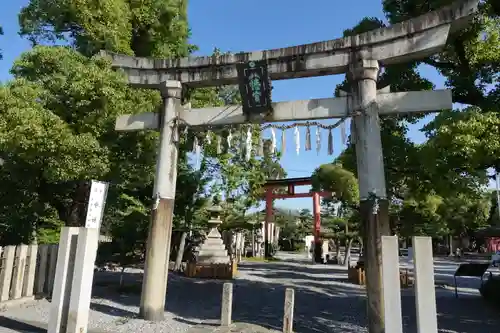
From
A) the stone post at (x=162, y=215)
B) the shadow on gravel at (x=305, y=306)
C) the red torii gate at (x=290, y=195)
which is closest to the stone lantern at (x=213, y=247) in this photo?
the shadow on gravel at (x=305, y=306)

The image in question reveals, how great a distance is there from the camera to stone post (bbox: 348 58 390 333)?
7582mm

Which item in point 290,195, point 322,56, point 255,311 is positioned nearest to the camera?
point 322,56

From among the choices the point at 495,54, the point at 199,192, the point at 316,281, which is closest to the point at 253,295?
the point at 316,281

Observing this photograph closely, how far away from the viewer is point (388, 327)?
614 cm

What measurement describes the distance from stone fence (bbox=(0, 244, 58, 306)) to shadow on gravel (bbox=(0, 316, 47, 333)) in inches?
53.4

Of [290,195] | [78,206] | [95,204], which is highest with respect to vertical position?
[290,195]

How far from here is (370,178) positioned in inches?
316

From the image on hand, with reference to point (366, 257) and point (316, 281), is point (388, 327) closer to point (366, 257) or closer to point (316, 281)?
point (366, 257)

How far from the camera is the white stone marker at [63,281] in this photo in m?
7.12

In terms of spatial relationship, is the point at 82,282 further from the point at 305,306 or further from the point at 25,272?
the point at 305,306

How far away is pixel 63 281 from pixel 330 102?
22.1 ft

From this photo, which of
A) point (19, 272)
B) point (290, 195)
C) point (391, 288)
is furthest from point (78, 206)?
point (290, 195)

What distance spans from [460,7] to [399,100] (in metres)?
2.14

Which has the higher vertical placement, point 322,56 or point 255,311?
point 322,56
